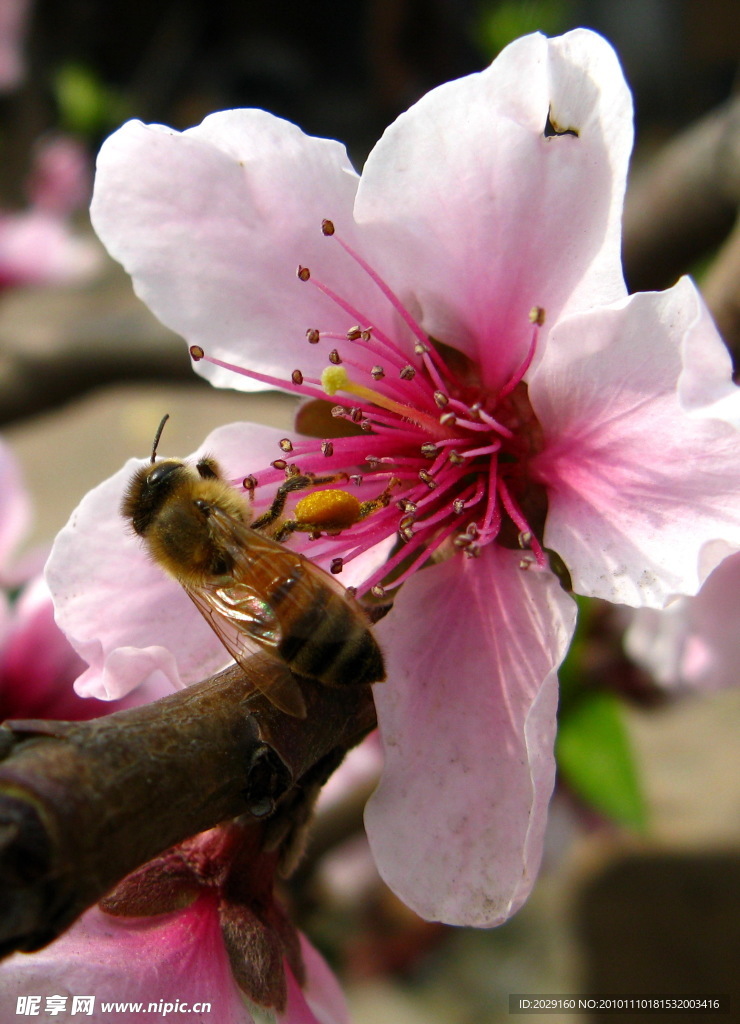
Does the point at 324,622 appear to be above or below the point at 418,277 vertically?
below

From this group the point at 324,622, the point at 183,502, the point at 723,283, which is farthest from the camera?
the point at 723,283

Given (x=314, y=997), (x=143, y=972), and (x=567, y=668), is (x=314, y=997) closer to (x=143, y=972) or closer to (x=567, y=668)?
(x=143, y=972)

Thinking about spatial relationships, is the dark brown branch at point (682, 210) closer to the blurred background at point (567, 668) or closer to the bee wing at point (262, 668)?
the blurred background at point (567, 668)

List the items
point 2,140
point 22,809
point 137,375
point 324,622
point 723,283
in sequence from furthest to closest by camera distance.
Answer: point 2,140 < point 137,375 < point 723,283 < point 324,622 < point 22,809

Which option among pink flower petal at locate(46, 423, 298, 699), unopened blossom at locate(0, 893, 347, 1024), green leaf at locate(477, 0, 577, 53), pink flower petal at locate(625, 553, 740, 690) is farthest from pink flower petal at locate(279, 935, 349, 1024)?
green leaf at locate(477, 0, 577, 53)

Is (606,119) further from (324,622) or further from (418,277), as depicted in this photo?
(324,622)

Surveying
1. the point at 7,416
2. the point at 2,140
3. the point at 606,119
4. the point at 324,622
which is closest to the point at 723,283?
the point at 606,119

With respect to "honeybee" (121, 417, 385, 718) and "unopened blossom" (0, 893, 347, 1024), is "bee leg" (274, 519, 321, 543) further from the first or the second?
"unopened blossom" (0, 893, 347, 1024)
